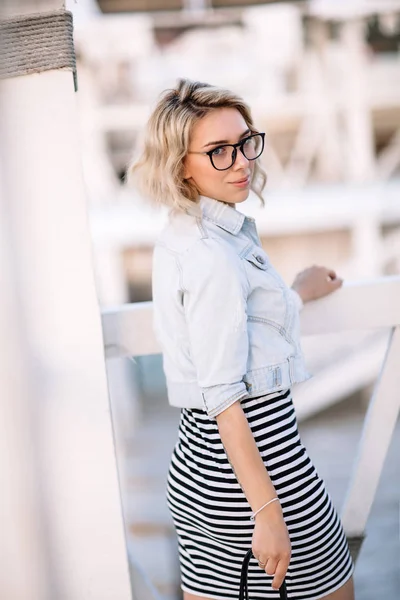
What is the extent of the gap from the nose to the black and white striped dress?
15.0 inches

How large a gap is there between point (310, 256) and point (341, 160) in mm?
1075

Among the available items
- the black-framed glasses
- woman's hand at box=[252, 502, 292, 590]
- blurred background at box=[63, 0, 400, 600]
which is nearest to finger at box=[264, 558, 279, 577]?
woman's hand at box=[252, 502, 292, 590]

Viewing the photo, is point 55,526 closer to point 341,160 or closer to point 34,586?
point 34,586

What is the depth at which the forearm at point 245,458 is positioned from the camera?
1.12 meters

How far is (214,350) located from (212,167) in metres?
0.31

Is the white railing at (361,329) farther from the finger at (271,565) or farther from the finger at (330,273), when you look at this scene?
the finger at (271,565)

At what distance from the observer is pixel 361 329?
1.61 m

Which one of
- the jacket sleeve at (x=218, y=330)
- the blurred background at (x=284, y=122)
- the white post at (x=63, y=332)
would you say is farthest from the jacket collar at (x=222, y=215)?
the blurred background at (x=284, y=122)

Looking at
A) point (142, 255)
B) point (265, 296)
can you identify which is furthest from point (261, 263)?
point (142, 255)

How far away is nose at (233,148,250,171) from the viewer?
1.23 meters

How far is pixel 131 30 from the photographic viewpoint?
7.21 metres

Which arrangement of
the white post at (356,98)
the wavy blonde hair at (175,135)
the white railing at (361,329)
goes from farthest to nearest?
the white post at (356,98) → the white railing at (361,329) → the wavy blonde hair at (175,135)

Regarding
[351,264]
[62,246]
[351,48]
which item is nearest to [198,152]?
[62,246]

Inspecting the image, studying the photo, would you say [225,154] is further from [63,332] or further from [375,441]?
[375,441]
